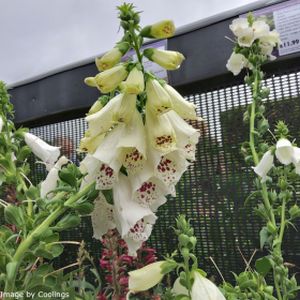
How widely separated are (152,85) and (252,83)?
1.30ft

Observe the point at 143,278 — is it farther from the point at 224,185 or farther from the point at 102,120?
the point at 224,185

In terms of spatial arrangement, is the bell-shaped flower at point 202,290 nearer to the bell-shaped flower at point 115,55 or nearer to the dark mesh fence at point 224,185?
the bell-shaped flower at point 115,55

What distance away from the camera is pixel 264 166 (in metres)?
0.57

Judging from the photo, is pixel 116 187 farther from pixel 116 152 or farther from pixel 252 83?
pixel 252 83

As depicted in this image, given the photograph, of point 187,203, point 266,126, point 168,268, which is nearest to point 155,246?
point 187,203

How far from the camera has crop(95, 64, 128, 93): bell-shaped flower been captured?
1.06 feet

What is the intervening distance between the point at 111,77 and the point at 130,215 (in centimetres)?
11

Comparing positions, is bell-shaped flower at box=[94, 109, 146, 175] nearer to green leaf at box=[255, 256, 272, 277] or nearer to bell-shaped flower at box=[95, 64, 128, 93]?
bell-shaped flower at box=[95, 64, 128, 93]

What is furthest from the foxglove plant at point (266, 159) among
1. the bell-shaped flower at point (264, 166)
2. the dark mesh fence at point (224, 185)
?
the dark mesh fence at point (224, 185)

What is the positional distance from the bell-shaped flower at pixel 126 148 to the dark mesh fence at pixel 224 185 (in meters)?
0.45

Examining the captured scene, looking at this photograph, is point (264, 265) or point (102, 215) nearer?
point (102, 215)

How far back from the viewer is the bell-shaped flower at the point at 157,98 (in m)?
0.31

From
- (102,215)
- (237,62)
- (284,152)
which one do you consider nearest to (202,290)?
(102,215)

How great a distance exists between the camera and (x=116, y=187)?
32 cm
